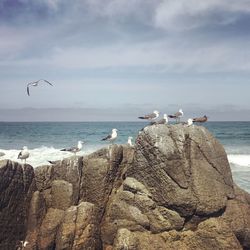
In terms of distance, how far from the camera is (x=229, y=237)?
10727 mm

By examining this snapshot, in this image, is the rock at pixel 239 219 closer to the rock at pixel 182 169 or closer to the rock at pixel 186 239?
the rock at pixel 182 169

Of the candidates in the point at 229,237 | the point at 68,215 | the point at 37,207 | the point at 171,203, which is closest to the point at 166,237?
the point at 171,203

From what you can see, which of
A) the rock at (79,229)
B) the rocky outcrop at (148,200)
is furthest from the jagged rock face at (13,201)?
the rock at (79,229)

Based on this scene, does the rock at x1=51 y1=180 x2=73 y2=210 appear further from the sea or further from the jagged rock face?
the sea

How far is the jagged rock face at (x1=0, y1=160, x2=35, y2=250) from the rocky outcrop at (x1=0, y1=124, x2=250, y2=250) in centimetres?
25

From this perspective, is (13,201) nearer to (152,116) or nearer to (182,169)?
(182,169)

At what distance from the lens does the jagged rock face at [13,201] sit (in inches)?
438

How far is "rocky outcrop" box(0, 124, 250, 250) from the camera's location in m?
11.0

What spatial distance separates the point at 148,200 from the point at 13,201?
4038mm

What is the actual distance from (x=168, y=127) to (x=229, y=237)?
12.3 ft

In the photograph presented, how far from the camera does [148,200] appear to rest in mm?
11531

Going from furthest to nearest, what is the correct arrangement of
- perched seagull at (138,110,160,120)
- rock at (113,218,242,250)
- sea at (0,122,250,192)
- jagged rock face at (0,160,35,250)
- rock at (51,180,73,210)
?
sea at (0,122,250,192), perched seagull at (138,110,160,120), rock at (51,180,73,210), jagged rock face at (0,160,35,250), rock at (113,218,242,250)

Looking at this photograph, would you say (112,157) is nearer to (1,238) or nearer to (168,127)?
(168,127)

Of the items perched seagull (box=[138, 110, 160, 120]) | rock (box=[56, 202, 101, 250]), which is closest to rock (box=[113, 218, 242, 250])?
rock (box=[56, 202, 101, 250])
